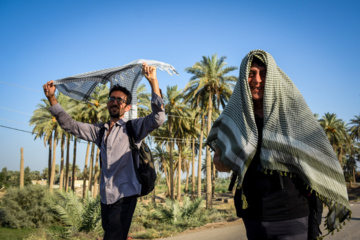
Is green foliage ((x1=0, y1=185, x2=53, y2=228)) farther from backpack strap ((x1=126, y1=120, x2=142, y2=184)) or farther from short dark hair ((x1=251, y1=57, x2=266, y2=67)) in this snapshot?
short dark hair ((x1=251, y1=57, x2=266, y2=67))

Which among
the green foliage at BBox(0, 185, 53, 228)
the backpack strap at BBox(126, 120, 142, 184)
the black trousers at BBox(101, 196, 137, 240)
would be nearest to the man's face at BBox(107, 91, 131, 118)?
the backpack strap at BBox(126, 120, 142, 184)

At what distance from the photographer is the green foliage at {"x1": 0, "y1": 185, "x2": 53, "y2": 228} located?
16.8 meters

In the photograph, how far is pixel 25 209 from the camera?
57.9 feet

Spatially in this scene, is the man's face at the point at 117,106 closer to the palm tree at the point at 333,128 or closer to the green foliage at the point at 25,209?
the green foliage at the point at 25,209

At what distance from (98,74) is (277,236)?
2.92 metres

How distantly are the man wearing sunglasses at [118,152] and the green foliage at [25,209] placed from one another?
16237 mm

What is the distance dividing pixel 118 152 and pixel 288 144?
5.88 ft

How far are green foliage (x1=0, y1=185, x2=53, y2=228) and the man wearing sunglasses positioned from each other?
16.2 meters

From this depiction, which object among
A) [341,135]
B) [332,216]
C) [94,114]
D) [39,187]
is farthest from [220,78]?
[341,135]

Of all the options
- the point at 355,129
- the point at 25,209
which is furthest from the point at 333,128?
the point at 25,209

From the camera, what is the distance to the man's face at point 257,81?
2.15m

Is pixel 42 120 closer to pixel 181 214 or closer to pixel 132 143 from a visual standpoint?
pixel 181 214

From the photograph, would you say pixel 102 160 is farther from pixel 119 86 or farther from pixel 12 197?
pixel 12 197

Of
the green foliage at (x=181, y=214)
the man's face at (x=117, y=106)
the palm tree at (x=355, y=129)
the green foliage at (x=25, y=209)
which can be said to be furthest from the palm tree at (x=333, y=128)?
the man's face at (x=117, y=106)
